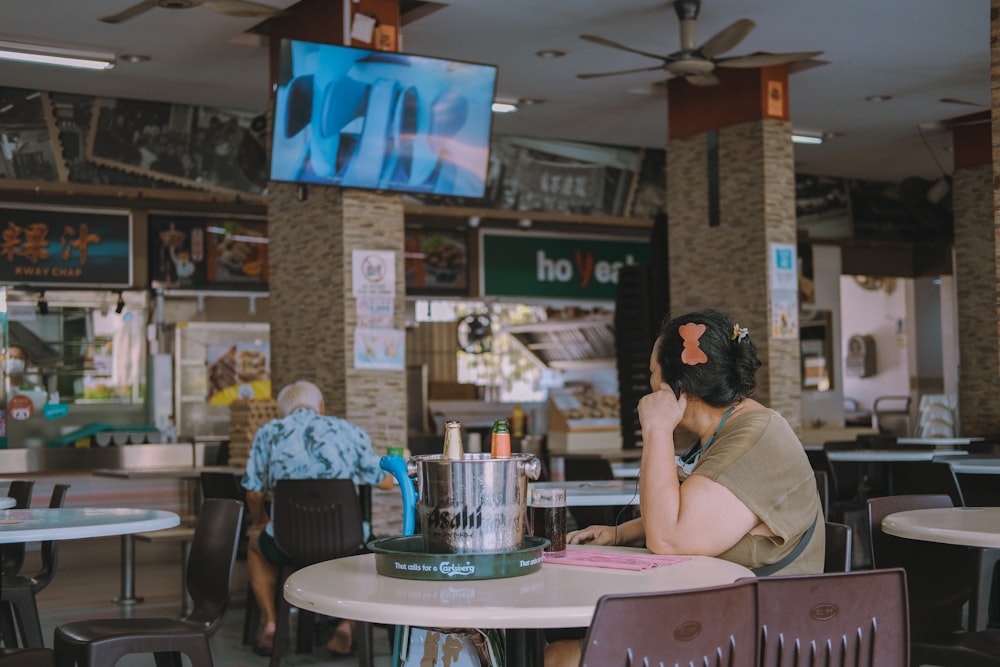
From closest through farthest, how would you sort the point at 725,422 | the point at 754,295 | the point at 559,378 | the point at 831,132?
the point at 725,422
the point at 754,295
the point at 831,132
the point at 559,378

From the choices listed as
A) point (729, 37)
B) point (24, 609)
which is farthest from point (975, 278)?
point (24, 609)

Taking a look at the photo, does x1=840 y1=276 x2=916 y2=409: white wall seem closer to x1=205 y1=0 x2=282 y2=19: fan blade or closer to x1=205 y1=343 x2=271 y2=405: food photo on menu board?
x1=205 y1=343 x2=271 y2=405: food photo on menu board

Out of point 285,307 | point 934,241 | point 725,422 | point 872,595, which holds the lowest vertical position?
point 872,595

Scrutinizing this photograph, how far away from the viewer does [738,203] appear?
9.42 m

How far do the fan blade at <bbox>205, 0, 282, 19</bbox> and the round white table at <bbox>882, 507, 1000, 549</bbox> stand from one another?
4.53 meters

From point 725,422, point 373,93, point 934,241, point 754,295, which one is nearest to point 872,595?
point 725,422

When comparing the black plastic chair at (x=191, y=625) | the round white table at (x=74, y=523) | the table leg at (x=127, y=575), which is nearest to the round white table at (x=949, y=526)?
the black plastic chair at (x=191, y=625)

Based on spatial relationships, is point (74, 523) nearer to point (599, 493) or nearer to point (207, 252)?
point (599, 493)

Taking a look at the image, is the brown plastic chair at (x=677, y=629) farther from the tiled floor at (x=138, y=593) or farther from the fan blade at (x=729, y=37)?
the fan blade at (x=729, y=37)

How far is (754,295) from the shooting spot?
30.5 feet

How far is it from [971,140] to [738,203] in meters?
3.67

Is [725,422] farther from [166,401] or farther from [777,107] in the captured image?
[166,401]

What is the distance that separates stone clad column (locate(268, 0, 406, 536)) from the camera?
299 inches

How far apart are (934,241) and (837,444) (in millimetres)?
6116
